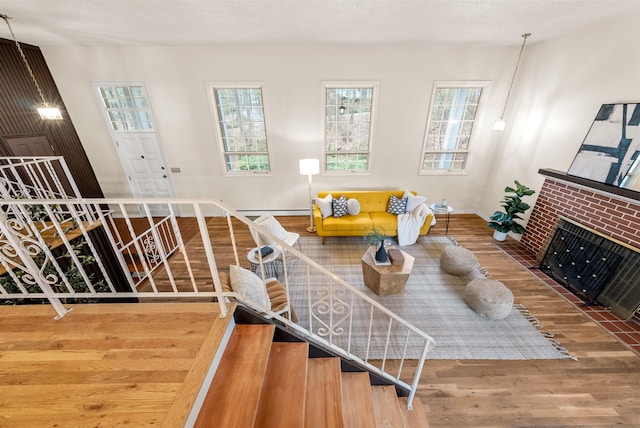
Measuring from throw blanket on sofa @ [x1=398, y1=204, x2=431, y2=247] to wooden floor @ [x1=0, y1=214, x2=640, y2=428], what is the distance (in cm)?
173

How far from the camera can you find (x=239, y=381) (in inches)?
50.6

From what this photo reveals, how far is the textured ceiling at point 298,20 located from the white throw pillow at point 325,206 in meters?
2.50

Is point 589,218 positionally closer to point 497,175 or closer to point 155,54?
point 497,175

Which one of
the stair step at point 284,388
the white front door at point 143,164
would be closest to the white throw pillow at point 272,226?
the stair step at point 284,388

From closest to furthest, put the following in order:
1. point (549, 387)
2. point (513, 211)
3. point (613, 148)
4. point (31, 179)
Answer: point (549, 387) → point (31, 179) → point (613, 148) → point (513, 211)

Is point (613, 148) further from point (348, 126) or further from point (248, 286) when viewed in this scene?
point (248, 286)

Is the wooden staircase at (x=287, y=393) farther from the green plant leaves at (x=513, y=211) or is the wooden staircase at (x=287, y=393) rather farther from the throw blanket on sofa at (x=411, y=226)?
the green plant leaves at (x=513, y=211)

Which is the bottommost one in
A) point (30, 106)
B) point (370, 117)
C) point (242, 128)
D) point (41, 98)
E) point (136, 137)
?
point (136, 137)

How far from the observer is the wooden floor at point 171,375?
3.59 ft

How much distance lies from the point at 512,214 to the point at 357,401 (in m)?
3.90

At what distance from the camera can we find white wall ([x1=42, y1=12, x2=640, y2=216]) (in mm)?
3533

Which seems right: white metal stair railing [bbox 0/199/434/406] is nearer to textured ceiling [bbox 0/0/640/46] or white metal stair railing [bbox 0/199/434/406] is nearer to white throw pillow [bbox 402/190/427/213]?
white throw pillow [bbox 402/190/427/213]

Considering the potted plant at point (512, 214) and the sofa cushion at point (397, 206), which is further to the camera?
the sofa cushion at point (397, 206)

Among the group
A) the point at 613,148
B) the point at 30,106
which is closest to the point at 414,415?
the point at 613,148
